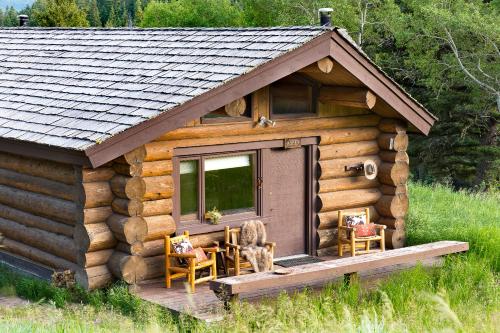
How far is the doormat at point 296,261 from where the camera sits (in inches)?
579

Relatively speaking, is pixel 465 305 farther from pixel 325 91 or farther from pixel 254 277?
pixel 325 91

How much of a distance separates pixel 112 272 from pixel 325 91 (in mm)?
4760

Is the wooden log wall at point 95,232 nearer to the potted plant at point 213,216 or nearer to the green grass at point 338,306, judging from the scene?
the green grass at point 338,306

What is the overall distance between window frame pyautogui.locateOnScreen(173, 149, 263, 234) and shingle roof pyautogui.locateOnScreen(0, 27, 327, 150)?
49.3 inches

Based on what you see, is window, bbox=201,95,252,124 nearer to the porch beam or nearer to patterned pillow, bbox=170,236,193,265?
patterned pillow, bbox=170,236,193,265

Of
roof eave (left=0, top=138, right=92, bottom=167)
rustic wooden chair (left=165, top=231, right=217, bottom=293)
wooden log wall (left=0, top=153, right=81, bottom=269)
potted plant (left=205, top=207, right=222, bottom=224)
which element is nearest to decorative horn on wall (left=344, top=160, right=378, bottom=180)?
potted plant (left=205, top=207, right=222, bottom=224)

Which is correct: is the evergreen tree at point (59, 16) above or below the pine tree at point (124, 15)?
below

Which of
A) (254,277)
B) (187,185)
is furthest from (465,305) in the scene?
(187,185)

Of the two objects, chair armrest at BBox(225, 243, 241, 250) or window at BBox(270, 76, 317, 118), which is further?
window at BBox(270, 76, 317, 118)

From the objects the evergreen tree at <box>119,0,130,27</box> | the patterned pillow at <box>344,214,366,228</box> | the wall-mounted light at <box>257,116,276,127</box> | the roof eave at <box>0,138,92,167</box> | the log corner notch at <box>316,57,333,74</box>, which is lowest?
the patterned pillow at <box>344,214,366,228</box>

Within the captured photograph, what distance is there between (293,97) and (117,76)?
113 inches

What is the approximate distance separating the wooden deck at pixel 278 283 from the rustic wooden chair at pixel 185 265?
14 cm

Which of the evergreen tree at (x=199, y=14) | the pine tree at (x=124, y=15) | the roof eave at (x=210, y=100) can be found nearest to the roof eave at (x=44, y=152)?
the roof eave at (x=210, y=100)

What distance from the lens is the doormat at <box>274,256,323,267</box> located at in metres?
14.7
